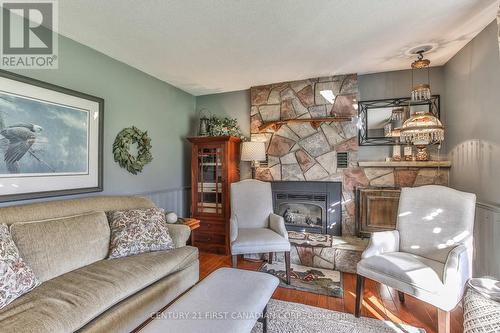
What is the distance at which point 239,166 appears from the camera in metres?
3.86

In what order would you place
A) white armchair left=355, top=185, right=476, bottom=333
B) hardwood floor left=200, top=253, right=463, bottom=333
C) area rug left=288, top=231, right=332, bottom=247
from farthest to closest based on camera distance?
area rug left=288, top=231, right=332, bottom=247, hardwood floor left=200, top=253, right=463, bottom=333, white armchair left=355, top=185, right=476, bottom=333

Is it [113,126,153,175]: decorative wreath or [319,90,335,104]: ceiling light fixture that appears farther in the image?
[319,90,335,104]: ceiling light fixture

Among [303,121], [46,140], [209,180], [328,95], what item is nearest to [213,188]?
[209,180]

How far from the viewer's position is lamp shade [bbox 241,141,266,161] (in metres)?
3.32

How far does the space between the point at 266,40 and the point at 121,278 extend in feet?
7.71

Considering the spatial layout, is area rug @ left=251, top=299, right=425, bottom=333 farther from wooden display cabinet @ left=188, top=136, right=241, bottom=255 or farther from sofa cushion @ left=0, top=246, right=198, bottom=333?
wooden display cabinet @ left=188, top=136, right=241, bottom=255

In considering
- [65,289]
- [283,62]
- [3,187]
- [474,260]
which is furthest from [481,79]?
[3,187]

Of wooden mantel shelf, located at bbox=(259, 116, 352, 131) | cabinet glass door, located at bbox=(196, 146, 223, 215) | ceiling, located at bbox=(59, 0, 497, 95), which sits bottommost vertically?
cabinet glass door, located at bbox=(196, 146, 223, 215)

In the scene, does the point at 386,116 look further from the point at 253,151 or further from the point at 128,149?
the point at 128,149

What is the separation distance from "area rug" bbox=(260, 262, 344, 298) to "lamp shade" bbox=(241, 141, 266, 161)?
1.39 m

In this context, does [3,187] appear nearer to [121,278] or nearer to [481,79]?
[121,278]

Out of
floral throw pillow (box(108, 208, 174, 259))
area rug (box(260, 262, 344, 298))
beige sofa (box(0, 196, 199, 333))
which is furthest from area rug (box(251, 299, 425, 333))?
floral throw pillow (box(108, 208, 174, 259))

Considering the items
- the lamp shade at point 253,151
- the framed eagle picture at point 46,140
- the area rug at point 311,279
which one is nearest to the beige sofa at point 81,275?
the framed eagle picture at point 46,140

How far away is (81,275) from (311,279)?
82.8 inches
